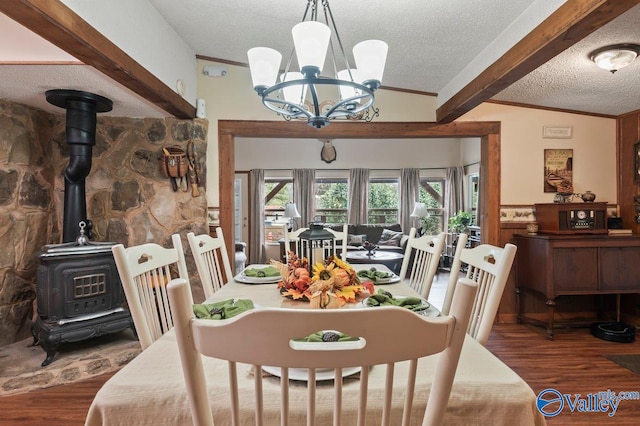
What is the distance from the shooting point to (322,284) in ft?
4.56

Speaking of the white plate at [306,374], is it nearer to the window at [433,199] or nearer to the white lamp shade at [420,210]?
the white lamp shade at [420,210]

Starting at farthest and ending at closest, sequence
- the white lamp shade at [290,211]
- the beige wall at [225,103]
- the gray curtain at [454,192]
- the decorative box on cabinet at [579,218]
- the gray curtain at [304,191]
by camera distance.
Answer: the gray curtain at [304,191] < the gray curtain at [454,192] < the white lamp shade at [290,211] < the beige wall at [225,103] < the decorative box on cabinet at [579,218]

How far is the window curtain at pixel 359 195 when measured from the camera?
7.44 metres

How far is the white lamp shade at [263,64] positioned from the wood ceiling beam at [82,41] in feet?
2.58

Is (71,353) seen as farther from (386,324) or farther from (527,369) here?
(527,369)

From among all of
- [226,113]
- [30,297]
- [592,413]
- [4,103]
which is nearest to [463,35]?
[226,113]

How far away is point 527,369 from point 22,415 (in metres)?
3.16

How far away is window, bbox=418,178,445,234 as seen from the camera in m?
7.53

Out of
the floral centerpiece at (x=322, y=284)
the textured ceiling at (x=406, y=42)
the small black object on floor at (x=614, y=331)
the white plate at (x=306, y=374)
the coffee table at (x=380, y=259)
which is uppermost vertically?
the textured ceiling at (x=406, y=42)

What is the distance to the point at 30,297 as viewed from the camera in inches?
118

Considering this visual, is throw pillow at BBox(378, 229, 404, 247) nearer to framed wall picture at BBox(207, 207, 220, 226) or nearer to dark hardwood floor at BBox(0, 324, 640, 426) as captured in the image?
dark hardwood floor at BBox(0, 324, 640, 426)

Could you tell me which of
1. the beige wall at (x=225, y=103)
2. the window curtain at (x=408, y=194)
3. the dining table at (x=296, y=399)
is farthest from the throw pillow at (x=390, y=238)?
the dining table at (x=296, y=399)

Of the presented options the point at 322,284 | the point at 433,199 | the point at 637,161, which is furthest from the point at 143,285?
the point at 433,199

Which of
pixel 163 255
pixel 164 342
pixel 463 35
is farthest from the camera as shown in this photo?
pixel 463 35
